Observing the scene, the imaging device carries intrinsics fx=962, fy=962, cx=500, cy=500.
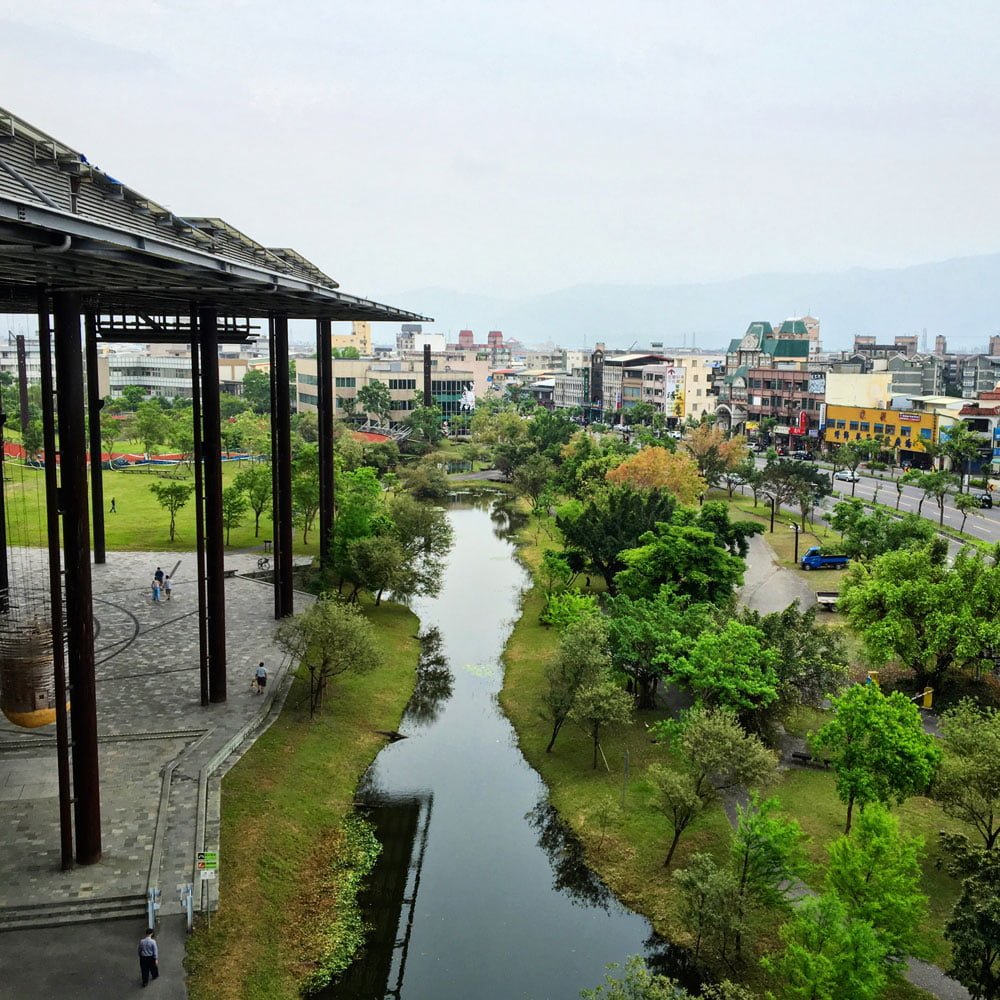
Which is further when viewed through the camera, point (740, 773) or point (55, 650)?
point (740, 773)

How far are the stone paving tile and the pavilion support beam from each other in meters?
1.02

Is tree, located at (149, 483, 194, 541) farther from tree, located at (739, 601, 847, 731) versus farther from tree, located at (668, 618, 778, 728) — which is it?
tree, located at (739, 601, 847, 731)

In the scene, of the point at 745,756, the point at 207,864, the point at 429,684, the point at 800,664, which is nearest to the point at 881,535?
the point at 800,664

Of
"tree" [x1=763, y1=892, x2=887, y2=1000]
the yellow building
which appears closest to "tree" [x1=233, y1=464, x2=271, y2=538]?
"tree" [x1=763, y1=892, x2=887, y2=1000]

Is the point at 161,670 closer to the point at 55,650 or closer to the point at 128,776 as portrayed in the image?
the point at 128,776

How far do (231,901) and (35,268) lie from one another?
12457 mm

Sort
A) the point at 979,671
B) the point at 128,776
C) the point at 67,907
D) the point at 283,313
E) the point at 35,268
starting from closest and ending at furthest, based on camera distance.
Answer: the point at 35,268 → the point at 67,907 → the point at 128,776 → the point at 979,671 → the point at 283,313

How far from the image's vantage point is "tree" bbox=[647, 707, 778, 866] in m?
21.2

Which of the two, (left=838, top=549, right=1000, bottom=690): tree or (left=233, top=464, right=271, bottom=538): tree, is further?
(left=233, top=464, right=271, bottom=538): tree

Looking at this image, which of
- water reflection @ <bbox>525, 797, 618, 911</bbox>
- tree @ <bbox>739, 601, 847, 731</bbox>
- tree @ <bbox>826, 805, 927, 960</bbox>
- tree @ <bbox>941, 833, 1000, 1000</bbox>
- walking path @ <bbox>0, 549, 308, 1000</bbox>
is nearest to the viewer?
tree @ <bbox>941, 833, 1000, 1000</bbox>

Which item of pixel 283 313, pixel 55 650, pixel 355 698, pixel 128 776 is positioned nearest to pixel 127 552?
pixel 283 313

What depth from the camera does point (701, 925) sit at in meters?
18.4

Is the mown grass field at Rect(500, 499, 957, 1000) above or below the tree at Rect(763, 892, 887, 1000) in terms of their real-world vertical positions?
below

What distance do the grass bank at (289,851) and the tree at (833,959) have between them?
344 inches
